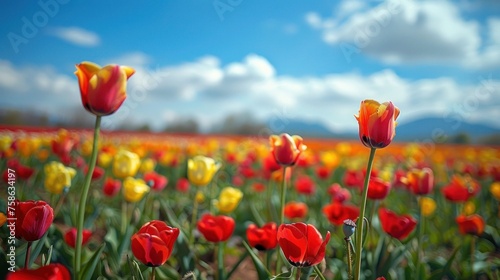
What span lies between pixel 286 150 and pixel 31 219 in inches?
39.1

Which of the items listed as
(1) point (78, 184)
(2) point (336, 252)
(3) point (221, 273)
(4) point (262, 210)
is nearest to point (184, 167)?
(1) point (78, 184)

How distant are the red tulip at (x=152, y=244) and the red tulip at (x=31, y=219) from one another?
0.97 ft

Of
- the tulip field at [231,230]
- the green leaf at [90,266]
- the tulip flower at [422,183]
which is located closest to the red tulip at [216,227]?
the tulip field at [231,230]

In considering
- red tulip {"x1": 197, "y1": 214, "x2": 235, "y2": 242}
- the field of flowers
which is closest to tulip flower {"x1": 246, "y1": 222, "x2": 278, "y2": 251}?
the field of flowers

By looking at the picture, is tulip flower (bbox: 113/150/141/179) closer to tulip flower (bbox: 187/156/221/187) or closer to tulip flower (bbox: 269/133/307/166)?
tulip flower (bbox: 187/156/221/187)

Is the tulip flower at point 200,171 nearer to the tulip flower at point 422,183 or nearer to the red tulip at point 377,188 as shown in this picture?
the red tulip at point 377,188

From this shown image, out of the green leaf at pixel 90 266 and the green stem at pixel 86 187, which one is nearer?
the green stem at pixel 86 187

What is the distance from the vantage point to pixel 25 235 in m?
1.20

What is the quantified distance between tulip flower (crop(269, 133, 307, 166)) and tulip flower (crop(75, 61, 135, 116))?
2.37 feet

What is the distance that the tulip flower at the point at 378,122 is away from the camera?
1164 mm

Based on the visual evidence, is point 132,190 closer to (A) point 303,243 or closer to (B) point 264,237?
(B) point 264,237

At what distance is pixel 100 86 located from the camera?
Answer: 117 cm

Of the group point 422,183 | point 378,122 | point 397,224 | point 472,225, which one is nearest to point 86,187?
point 378,122

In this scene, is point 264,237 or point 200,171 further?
point 200,171
